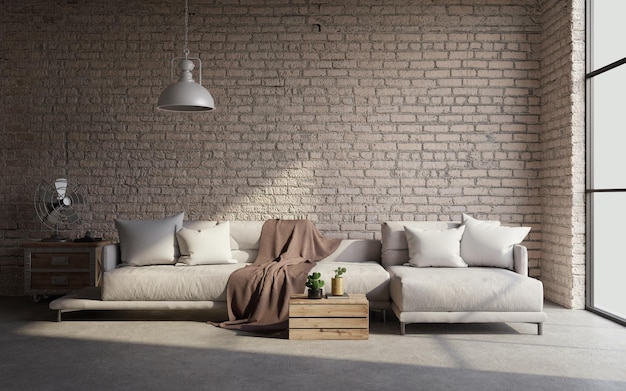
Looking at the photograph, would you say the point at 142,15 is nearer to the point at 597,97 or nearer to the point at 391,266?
the point at 391,266

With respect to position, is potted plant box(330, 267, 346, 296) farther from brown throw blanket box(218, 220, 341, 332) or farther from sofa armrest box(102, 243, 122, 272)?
sofa armrest box(102, 243, 122, 272)

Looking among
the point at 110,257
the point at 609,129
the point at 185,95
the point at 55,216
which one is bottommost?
the point at 110,257

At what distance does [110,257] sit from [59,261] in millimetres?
978

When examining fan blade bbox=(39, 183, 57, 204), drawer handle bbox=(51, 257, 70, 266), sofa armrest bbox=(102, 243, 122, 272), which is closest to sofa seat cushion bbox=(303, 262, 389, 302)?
sofa armrest bbox=(102, 243, 122, 272)

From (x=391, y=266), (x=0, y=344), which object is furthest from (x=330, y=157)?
(x=0, y=344)

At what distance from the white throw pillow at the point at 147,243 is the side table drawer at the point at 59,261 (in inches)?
27.1

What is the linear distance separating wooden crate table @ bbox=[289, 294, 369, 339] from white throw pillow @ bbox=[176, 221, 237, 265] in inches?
53.2

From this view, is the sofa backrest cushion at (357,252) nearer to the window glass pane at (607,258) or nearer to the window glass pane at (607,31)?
the window glass pane at (607,258)

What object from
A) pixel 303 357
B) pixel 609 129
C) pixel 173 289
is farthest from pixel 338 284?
pixel 609 129

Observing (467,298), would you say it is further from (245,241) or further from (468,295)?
(245,241)

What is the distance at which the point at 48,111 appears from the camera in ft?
23.5

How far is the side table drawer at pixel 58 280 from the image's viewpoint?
21.5ft

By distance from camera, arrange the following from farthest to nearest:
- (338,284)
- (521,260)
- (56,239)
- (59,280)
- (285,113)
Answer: (285,113) → (56,239) → (59,280) → (521,260) → (338,284)

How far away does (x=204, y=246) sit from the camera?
603 centimetres
